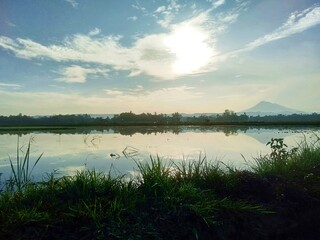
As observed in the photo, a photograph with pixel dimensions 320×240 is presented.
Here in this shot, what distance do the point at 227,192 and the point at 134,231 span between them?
2385 millimetres

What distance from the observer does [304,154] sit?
9.48 meters

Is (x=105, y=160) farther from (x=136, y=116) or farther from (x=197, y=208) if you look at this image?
(x=136, y=116)

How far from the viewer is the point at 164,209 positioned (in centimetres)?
500

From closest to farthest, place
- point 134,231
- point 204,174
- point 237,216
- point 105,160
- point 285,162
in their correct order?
point 134,231
point 237,216
point 204,174
point 285,162
point 105,160

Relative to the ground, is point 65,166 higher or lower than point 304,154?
lower

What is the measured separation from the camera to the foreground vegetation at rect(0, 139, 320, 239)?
14.4 ft

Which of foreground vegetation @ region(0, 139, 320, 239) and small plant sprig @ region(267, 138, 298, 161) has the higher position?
small plant sprig @ region(267, 138, 298, 161)

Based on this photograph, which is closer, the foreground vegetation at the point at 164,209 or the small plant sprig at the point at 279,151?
the foreground vegetation at the point at 164,209

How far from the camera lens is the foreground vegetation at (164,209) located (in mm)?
4383

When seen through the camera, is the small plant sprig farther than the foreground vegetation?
Yes

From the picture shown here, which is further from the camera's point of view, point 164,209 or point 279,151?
point 279,151

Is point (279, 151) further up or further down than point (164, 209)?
further up

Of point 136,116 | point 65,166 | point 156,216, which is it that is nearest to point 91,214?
point 156,216

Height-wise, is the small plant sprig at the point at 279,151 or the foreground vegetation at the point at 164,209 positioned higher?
the small plant sprig at the point at 279,151
